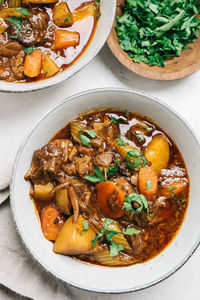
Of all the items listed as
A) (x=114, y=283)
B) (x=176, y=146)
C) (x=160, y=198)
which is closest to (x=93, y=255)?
(x=114, y=283)

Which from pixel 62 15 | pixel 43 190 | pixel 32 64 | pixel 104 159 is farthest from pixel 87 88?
pixel 43 190

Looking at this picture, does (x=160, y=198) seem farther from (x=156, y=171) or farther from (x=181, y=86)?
(x=181, y=86)

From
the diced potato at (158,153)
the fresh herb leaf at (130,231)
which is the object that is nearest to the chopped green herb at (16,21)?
the diced potato at (158,153)

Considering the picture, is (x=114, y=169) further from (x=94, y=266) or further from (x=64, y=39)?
(x=64, y=39)

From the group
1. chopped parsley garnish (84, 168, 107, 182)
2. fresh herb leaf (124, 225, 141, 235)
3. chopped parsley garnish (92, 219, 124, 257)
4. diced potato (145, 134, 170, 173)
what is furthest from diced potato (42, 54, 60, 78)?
fresh herb leaf (124, 225, 141, 235)

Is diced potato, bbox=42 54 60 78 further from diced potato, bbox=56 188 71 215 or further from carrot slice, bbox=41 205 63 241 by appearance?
carrot slice, bbox=41 205 63 241

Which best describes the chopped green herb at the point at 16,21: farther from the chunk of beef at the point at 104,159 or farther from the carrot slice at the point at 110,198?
the carrot slice at the point at 110,198
